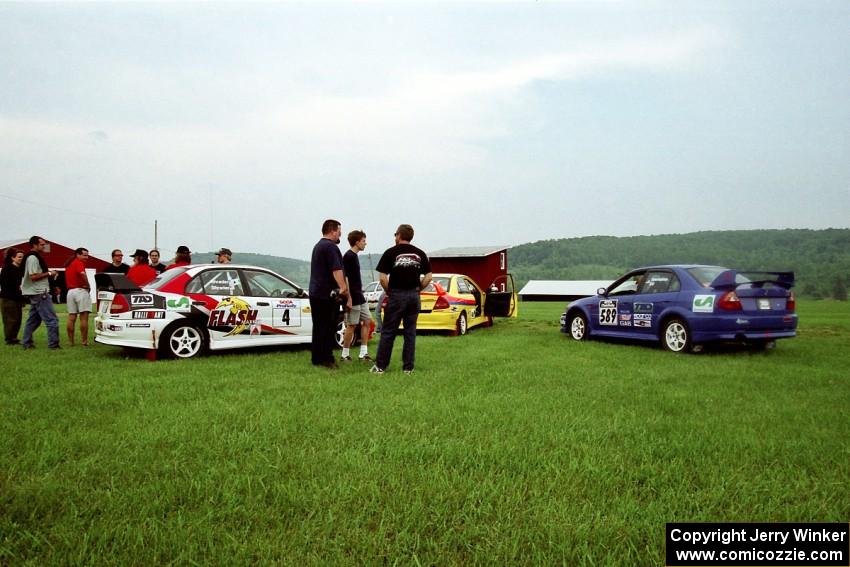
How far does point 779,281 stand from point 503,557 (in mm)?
8613

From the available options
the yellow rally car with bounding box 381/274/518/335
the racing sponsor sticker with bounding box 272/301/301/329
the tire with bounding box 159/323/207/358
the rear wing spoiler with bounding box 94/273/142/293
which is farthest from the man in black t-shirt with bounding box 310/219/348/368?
the yellow rally car with bounding box 381/274/518/335

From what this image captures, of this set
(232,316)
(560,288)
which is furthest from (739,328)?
(560,288)

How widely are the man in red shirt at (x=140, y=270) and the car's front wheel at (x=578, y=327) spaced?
8.74 m

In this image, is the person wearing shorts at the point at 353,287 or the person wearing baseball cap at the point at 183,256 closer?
the person wearing shorts at the point at 353,287

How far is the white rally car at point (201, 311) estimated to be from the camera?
25.4 feet

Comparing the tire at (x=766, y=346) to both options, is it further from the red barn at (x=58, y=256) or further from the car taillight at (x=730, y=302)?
the red barn at (x=58, y=256)

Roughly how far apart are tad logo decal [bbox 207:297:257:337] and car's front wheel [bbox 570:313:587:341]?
674 centimetres

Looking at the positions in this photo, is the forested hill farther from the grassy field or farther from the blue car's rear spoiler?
the grassy field

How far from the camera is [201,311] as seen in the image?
813cm

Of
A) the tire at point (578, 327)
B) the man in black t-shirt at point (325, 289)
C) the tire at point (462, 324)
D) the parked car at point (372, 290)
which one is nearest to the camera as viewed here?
the man in black t-shirt at point (325, 289)

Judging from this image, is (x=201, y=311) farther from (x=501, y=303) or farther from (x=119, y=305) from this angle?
(x=501, y=303)

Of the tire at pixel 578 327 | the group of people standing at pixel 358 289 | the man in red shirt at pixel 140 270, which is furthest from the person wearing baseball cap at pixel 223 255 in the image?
the tire at pixel 578 327

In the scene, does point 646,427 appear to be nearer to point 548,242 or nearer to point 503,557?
point 503,557

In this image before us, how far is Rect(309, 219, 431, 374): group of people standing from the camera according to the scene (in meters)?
6.93
